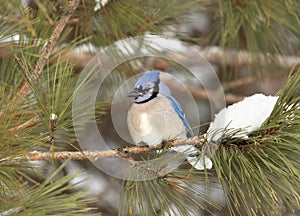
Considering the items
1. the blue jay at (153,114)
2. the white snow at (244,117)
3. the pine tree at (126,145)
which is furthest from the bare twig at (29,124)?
the white snow at (244,117)

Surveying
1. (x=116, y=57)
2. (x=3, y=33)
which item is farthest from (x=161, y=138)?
(x=116, y=57)

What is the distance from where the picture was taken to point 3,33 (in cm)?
132

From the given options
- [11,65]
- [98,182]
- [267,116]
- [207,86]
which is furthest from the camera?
[98,182]

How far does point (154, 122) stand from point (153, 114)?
2 cm

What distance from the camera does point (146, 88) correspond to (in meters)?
1.45

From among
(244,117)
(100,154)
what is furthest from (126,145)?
(244,117)

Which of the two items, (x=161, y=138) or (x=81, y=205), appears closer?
(x=81, y=205)

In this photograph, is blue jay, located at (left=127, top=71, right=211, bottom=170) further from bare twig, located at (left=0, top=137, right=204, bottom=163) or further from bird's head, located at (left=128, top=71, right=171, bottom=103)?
bare twig, located at (left=0, top=137, right=204, bottom=163)

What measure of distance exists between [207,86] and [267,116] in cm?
80

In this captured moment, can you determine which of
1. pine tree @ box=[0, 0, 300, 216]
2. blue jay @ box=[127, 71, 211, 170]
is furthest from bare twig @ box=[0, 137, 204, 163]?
blue jay @ box=[127, 71, 211, 170]

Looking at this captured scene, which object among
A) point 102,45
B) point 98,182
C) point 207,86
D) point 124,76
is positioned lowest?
point 98,182

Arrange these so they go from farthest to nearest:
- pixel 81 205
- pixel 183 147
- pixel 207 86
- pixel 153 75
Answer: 1. pixel 207 86
2. pixel 153 75
3. pixel 183 147
4. pixel 81 205

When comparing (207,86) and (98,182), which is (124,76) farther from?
(98,182)

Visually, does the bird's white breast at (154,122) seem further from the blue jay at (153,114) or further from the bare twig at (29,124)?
the bare twig at (29,124)
